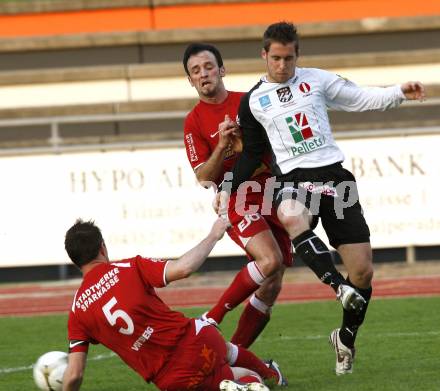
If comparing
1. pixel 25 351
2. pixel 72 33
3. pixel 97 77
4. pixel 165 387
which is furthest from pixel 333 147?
pixel 72 33

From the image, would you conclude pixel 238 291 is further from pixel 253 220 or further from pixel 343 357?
pixel 343 357

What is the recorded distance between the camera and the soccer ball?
23.1 feet

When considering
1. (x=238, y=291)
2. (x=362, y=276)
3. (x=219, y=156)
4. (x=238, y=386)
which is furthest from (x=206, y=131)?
(x=238, y=386)

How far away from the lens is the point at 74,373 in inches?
252

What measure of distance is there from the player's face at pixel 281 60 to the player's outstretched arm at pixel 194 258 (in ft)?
4.82

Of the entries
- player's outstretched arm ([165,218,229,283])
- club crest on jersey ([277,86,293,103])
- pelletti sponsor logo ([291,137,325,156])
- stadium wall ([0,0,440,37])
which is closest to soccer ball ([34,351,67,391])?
player's outstretched arm ([165,218,229,283])

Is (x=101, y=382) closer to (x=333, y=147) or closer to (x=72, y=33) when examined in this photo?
(x=333, y=147)

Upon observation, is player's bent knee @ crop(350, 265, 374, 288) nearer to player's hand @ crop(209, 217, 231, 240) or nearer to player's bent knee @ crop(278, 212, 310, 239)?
player's bent knee @ crop(278, 212, 310, 239)

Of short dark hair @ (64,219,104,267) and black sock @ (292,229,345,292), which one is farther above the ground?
short dark hair @ (64,219,104,267)

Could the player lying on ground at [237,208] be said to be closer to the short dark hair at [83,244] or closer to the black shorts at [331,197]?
the black shorts at [331,197]

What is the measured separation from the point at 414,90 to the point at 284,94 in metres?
0.82

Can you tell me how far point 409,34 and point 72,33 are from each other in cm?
658

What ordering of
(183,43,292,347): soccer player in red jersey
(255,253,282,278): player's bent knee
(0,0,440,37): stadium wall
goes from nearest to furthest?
(255,253,282,278): player's bent knee
(183,43,292,347): soccer player in red jersey
(0,0,440,37): stadium wall

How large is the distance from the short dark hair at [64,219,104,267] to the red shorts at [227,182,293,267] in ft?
5.88
